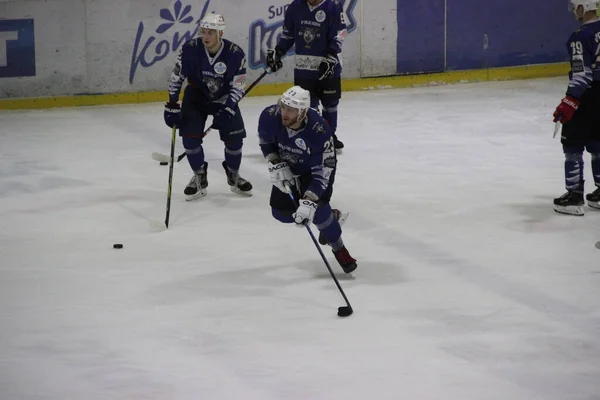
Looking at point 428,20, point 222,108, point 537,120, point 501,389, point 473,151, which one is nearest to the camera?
point 501,389

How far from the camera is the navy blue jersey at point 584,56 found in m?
5.94

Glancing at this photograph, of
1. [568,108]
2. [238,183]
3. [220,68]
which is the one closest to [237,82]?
[220,68]

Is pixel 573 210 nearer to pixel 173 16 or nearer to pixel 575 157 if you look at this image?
pixel 575 157

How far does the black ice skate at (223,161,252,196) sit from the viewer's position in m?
6.95

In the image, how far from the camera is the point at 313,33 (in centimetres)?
777

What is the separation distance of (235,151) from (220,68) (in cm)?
59

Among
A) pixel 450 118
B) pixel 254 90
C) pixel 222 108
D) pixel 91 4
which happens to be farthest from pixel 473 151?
pixel 91 4

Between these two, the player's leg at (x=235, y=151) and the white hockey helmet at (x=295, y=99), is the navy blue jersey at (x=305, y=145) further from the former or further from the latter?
the player's leg at (x=235, y=151)

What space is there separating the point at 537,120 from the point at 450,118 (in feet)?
2.52

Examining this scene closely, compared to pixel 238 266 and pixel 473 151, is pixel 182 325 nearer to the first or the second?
pixel 238 266

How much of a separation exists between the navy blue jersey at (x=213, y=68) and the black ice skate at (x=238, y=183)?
0.56 meters

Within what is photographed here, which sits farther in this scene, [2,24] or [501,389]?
[2,24]

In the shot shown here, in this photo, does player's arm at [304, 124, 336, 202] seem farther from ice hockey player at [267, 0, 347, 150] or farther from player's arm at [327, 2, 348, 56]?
player's arm at [327, 2, 348, 56]

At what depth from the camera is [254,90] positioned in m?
10.6
